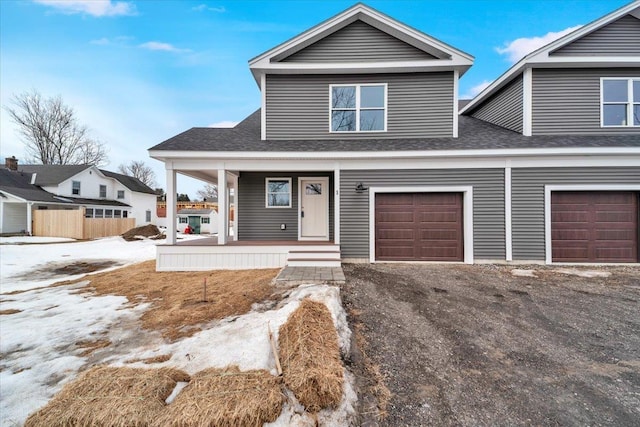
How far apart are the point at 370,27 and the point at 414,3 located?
6.44 meters

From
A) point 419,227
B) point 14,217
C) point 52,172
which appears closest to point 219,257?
point 419,227

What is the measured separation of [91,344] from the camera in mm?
3283

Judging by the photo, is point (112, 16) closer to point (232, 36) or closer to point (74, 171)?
point (232, 36)

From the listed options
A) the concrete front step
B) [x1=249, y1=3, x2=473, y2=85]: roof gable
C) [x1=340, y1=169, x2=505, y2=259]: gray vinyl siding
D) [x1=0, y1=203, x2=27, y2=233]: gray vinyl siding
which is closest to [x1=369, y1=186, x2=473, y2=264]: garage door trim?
[x1=340, y1=169, x2=505, y2=259]: gray vinyl siding

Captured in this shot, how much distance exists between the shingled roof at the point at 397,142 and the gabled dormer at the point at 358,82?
434 millimetres

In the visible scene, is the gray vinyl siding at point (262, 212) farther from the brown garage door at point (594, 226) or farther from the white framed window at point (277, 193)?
the brown garage door at point (594, 226)

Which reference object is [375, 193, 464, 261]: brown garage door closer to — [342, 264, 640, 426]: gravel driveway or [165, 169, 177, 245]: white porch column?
[342, 264, 640, 426]: gravel driveway

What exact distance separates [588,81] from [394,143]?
5.94 m

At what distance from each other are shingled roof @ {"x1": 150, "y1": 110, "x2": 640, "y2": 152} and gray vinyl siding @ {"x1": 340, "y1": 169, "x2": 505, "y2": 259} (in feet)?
2.17

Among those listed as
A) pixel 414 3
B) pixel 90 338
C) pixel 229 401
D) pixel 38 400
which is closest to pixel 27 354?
pixel 90 338

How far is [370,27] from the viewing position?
7.68m

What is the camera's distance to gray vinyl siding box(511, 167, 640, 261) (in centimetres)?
652

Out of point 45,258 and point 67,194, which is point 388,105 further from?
point 67,194

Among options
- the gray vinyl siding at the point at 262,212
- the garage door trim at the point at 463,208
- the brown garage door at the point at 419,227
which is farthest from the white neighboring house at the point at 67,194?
the brown garage door at the point at 419,227
